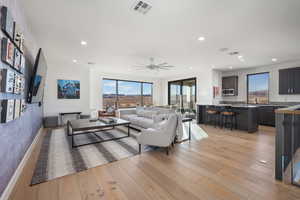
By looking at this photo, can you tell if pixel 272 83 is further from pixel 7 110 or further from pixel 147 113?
pixel 7 110

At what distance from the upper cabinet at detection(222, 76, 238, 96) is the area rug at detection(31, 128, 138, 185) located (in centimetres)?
609

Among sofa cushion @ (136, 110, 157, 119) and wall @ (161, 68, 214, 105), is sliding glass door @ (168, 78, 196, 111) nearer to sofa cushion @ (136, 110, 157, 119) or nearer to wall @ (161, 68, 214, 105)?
wall @ (161, 68, 214, 105)

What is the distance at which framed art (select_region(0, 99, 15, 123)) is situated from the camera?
1542 mm

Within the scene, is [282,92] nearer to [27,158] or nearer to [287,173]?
[287,173]

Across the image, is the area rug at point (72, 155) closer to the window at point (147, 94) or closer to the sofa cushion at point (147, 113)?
the sofa cushion at point (147, 113)

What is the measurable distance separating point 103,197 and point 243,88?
779 cm

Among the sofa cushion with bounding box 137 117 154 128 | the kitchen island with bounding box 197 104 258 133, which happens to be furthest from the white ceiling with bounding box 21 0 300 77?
the sofa cushion with bounding box 137 117 154 128

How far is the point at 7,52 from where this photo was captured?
64.8 inches

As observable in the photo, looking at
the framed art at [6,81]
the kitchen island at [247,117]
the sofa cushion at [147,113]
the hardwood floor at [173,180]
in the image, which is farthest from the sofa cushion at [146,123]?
the kitchen island at [247,117]

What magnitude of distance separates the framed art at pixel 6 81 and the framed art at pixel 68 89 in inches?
179

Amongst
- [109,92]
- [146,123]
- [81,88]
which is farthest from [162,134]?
[109,92]

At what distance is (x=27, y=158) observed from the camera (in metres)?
2.68

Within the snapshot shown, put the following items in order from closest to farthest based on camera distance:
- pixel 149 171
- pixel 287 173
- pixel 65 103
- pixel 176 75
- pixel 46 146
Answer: pixel 287 173 < pixel 149 171 < pixel 46 146 < pixel 65 103 < pixel 176 75

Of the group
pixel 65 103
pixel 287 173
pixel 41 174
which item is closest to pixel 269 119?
pixel 287 173
